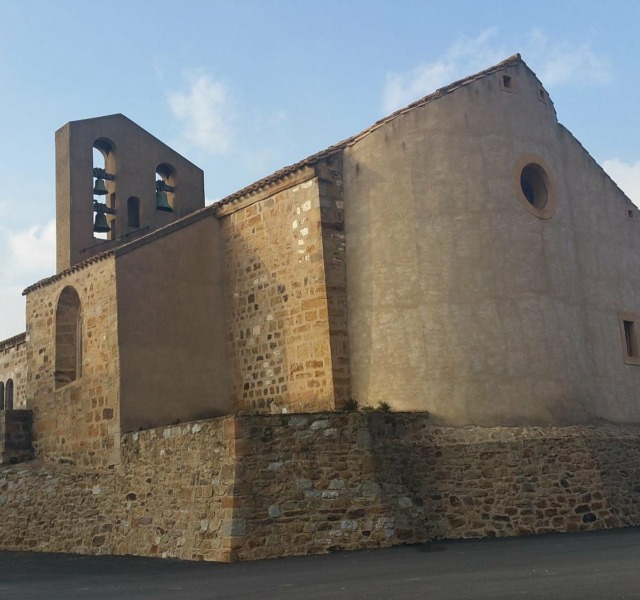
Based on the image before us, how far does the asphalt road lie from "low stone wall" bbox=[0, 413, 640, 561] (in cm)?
49

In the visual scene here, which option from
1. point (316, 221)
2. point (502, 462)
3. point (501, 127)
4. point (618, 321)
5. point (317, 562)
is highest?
point (501, 127)

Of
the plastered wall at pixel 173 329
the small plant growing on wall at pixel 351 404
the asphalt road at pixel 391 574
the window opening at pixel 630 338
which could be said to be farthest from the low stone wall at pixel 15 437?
the window opening at pixel 630 338

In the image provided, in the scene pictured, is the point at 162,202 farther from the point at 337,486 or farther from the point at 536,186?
the point at 337,486

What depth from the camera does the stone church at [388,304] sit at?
15.0 m

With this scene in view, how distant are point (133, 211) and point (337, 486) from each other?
34.4 feet

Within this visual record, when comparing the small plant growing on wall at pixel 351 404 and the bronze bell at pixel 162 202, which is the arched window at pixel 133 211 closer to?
the bronze bell at pixel 162 202

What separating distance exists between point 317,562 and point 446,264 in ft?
20.0

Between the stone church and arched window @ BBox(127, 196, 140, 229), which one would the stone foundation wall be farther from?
arched window @ BBox(127, 196, 140, 229)

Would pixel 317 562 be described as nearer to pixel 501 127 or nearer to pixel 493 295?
pixel 493 295

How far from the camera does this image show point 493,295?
1531 cm

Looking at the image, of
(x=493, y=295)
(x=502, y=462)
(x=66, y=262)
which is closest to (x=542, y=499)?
(x=502, y=462)

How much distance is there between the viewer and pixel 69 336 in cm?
1856

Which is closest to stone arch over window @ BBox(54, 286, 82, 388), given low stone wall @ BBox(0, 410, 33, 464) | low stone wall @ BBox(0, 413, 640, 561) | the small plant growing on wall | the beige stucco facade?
the beige stucco facade

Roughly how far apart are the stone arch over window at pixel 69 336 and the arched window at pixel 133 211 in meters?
2.95
